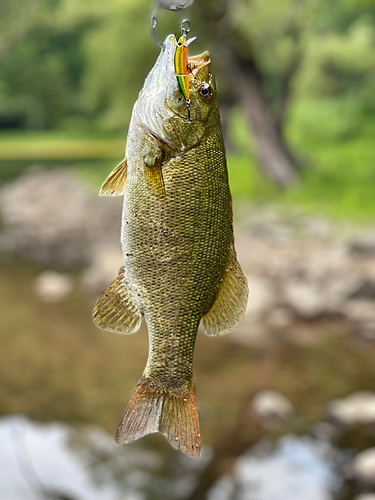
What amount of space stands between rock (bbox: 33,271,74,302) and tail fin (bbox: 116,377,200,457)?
832 centimetres

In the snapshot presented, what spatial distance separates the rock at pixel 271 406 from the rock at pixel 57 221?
578 centimetres

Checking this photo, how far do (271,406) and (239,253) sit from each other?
373 cm

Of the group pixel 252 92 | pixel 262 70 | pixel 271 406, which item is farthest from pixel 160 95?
pixel 262 70

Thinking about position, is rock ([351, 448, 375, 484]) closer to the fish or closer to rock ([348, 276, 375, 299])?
rock ([348, 276, 375, 299])

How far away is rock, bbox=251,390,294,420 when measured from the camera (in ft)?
20.5

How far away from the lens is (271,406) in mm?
6340

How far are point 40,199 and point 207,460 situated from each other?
32.1 feet

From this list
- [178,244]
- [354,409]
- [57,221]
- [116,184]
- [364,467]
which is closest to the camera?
[178,244]

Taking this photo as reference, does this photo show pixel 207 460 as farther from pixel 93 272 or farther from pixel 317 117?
pixel 317 117

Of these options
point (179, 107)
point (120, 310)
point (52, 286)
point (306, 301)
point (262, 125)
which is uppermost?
point (262, 125)

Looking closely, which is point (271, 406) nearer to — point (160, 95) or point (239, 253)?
point (239, 253)

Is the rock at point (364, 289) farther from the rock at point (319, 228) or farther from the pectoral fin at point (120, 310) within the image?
the pectoral fin at point (120, 310)

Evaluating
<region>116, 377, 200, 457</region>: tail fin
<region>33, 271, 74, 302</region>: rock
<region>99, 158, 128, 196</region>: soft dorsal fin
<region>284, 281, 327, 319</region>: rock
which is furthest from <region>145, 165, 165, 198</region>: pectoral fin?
<region>33, 271, 74, 302</region>: rock

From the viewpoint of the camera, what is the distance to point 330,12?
1529 centimetres
